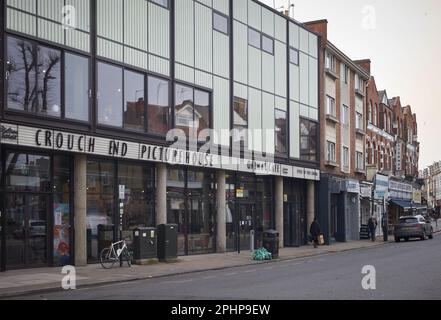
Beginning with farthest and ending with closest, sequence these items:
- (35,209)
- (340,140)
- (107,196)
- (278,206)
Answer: (340,140)
(278,206)
(107,196)
(35,209)

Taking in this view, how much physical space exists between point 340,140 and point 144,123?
20434mm

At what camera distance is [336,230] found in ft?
135

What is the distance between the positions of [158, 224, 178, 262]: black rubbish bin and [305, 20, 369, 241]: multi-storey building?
15905 mm

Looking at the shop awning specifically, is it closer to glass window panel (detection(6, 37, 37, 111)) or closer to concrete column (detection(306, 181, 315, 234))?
concrete column (detection(306, 181, 315, 234))

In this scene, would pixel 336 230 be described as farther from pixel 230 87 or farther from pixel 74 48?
pixel 74 48

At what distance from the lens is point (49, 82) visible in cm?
2036

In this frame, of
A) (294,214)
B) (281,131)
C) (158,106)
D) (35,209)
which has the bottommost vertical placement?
(294,214)

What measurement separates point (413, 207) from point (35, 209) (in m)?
47.6

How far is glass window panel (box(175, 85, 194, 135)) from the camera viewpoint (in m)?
26.2

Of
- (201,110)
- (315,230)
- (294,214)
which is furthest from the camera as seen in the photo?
(294,214)

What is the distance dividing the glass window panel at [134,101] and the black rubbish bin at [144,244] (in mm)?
3986

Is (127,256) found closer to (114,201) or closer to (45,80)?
(114,201)

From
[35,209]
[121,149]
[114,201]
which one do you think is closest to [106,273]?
[35,209]

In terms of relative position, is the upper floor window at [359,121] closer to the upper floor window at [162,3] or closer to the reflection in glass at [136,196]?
the upper floor window at [162,3]
